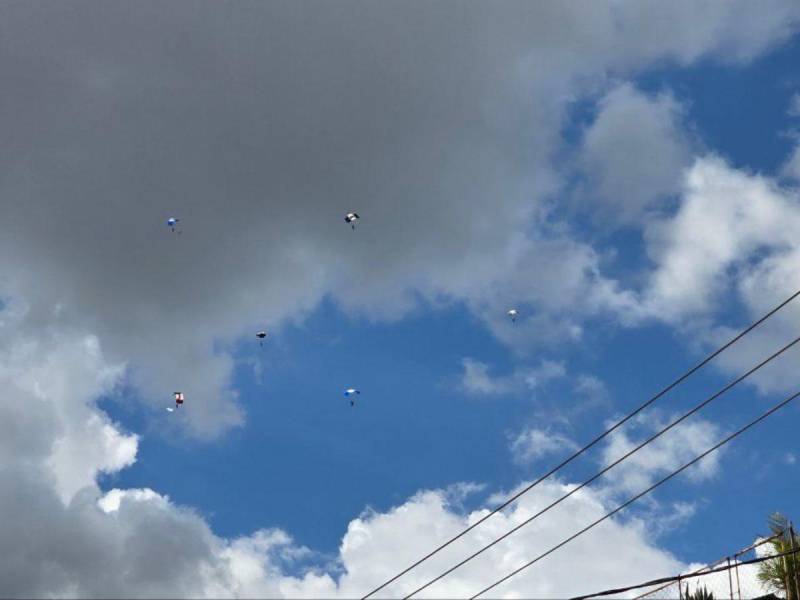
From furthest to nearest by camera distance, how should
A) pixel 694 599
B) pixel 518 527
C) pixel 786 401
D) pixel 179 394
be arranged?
pixel 179 394, pixel 694 599, pixel 518 527, pixel 786 401

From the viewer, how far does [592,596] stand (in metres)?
27.3

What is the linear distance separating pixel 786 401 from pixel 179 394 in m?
59.1

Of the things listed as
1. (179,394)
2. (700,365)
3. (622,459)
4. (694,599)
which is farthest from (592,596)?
(179,394)

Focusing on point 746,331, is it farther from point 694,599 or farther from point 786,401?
point 694,599

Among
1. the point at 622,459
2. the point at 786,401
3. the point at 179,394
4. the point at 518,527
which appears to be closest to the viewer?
the point at 786,401

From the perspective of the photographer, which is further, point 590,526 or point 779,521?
point 779,521

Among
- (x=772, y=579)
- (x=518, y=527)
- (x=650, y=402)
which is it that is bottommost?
(x=518, y=527)

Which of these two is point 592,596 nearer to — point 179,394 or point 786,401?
point 786,401

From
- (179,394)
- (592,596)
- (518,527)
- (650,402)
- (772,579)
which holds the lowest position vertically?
(592,596)

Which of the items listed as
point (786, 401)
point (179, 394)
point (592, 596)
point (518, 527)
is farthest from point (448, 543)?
point (179, 394)

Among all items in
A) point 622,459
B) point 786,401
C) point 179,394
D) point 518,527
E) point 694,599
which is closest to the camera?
point 786,401

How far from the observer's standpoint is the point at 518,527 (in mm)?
28328

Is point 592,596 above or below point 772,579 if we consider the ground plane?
below

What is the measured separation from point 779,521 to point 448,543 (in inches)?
746
